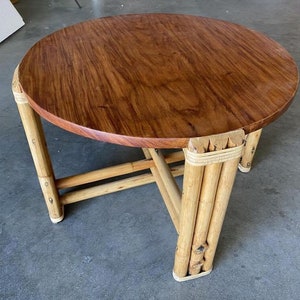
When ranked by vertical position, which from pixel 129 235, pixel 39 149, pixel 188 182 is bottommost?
pixel 129 235

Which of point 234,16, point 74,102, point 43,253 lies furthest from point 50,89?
point 234,16

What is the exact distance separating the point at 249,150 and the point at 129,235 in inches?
26.9

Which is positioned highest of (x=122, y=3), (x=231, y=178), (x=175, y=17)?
(x=175, y=17)

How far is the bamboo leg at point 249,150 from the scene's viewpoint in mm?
1508

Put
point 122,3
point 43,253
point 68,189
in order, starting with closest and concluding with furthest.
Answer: point 43,253 < point 68,189 < point 122,3

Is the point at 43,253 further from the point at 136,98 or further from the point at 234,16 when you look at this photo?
the point at 234,16

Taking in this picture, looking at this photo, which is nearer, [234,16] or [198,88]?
[198,88]

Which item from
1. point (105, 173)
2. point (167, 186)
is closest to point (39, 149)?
point (105, 173)

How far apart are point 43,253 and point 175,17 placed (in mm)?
1120

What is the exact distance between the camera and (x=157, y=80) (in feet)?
3.33

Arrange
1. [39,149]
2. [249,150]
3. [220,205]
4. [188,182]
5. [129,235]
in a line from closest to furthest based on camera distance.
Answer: [188,182] < [220,205] < [39,149] < [129,235] < [249,150]

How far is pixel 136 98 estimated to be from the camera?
3.06 feet

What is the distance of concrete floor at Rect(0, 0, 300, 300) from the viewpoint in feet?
3.98

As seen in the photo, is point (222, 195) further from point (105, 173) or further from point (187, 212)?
point (105, 173)
